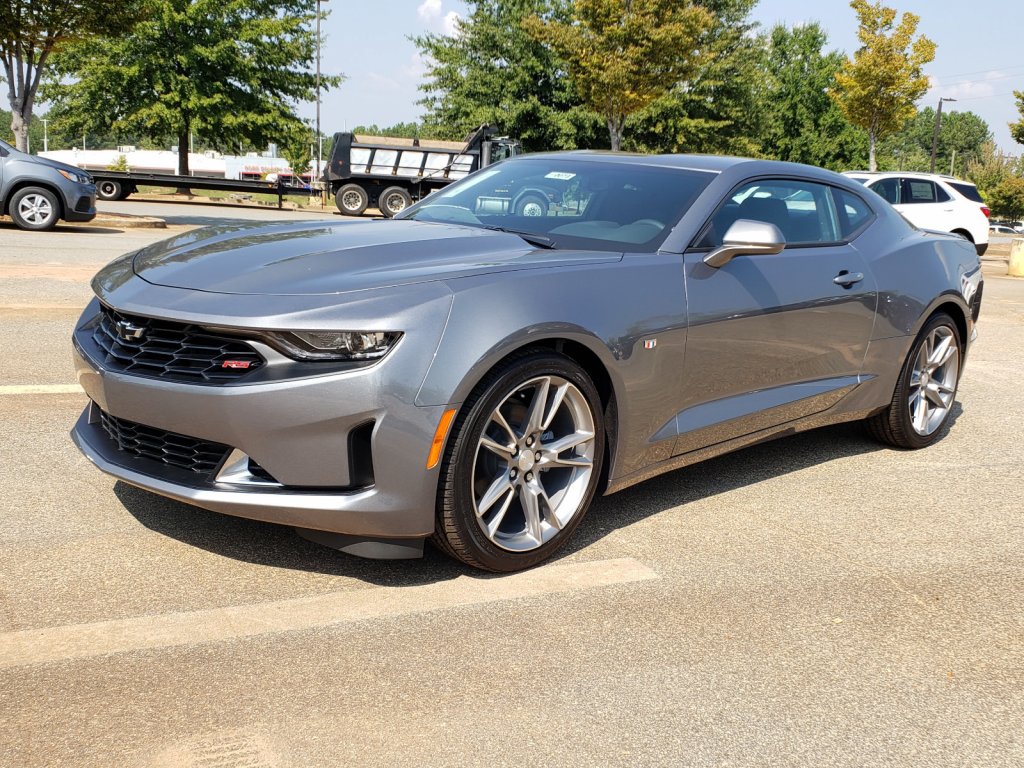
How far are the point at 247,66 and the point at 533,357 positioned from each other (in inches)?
1303

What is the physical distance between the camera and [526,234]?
167 inches

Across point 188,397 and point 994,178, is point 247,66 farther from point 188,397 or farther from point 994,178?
point 994,178

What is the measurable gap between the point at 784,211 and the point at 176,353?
2.86 metres

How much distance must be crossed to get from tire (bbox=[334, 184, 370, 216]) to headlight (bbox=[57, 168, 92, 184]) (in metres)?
12.7

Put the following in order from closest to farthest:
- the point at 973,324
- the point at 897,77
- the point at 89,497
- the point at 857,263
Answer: the point at 89,497
the point at 857,263
the point at 973,324
the point at 897,77

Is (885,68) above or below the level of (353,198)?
above

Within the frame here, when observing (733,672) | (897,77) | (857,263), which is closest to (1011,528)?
(857,263)

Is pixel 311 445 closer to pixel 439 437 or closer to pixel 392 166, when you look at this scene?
pixel 439 437

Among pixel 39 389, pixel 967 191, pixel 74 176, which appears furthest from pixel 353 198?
pixel 39 389

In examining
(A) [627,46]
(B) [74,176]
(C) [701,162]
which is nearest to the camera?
(C) [701,162]

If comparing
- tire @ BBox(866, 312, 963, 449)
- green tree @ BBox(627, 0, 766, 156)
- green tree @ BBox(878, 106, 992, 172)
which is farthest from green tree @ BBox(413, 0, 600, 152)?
green tree @ BBox(878, 106, 992, 172)

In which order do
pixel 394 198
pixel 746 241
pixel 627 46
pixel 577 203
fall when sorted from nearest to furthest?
pixel 746 241
pixel 577 203
pixel 394 198
pixel 627 46

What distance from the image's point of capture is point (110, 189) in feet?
92.3

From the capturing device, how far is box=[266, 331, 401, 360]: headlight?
3102 millimetres
